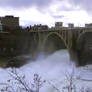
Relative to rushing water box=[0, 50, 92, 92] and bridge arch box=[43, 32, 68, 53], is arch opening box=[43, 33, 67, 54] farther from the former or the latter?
rushing water box=[0, 50, 92, 92]

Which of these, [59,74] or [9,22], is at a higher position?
[9,22]

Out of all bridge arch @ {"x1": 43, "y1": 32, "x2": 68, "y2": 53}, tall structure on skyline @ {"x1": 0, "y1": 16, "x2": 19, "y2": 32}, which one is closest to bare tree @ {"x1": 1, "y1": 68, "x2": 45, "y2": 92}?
bridge arch @ {"x1": 43, "y1": 32, "x2": 68, "y2": 53}

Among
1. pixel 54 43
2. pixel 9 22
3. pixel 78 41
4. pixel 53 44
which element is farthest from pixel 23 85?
pixel 9 22

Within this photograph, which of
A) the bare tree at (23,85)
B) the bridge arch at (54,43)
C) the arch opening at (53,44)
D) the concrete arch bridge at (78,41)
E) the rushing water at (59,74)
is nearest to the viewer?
the bare tree at (23,85)

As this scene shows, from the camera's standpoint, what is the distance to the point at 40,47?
3675 centimetres

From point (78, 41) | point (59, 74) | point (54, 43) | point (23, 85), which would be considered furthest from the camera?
point (54, 43)

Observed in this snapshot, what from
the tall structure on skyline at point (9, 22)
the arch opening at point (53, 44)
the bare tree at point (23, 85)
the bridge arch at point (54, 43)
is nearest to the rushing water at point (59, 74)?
the arch opening at point (53, 44)

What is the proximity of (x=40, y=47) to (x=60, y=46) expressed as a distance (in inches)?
152

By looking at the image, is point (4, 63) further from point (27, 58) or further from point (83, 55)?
point (83, 55)

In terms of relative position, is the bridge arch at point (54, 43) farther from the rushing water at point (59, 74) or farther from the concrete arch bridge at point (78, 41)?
the concrete arch bridge at point (78, 41)

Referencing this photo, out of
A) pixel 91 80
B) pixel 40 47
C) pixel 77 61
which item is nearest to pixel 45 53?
pixel 40 47

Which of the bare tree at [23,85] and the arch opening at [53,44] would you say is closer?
the bare tree at [23,85]

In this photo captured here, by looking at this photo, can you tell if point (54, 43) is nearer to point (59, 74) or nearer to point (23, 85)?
point (59, 74)

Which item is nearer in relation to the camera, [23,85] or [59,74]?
[23,85]
